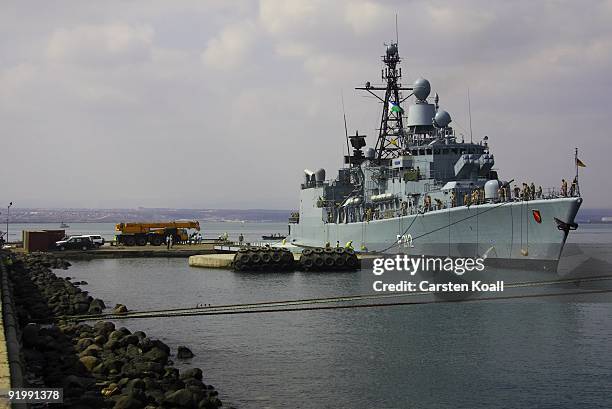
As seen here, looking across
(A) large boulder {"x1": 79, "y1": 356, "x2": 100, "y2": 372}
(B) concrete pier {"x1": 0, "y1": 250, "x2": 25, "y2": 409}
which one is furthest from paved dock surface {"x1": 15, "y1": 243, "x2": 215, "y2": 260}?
(A) large boulder {"x1": 79, "y1": 356, "x2": 100, "y2": 372}

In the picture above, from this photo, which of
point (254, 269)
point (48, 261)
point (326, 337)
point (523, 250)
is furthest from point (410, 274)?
point (48, 261)

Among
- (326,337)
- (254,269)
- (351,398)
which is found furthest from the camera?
(254,269)

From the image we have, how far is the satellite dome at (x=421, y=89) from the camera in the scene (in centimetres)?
5372

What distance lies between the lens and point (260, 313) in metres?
29.2

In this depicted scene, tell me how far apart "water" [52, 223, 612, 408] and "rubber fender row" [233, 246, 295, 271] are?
47.3ft

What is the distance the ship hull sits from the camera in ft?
127

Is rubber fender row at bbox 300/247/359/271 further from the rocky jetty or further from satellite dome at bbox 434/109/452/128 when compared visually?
the rocky jetty

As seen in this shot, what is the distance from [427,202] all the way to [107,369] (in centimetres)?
3225

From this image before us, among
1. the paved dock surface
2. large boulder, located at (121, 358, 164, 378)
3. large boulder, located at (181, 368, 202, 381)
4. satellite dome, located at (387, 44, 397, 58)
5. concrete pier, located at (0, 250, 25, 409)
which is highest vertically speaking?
satellite dome, located at (387, 44, 397, 58)

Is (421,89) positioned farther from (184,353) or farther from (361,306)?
(184,353)

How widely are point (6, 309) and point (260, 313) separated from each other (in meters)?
10.4

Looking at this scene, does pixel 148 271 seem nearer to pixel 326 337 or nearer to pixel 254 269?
pixel 254 269

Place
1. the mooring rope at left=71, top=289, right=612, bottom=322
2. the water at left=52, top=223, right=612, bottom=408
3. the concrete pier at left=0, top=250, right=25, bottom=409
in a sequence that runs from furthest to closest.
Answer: the mooring rope at left=71, top=289, right=612, bottom=322, the water at left=52, top=223, right=612, bottom=408, the concrete pier at left=0, top=250, right=25, bottom=409

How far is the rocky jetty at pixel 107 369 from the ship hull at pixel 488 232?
24653 millimetres
